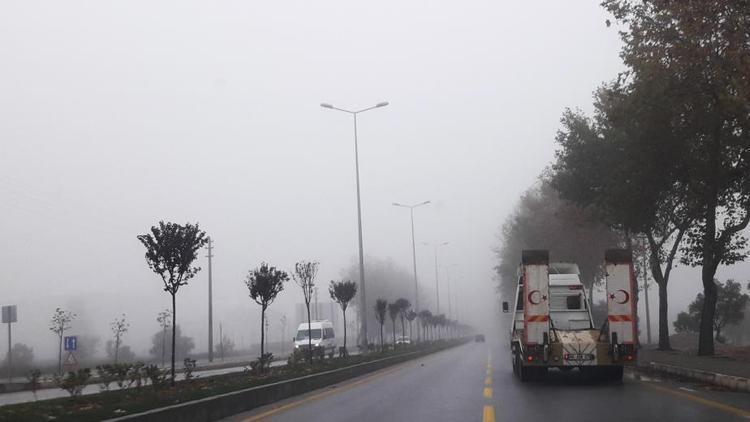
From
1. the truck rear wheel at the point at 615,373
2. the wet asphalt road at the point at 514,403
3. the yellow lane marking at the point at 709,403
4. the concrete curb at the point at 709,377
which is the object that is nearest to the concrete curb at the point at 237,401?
the wet asphalt road at the point at 514,403

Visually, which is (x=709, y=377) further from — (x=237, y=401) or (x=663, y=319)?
(x=663, y=319)

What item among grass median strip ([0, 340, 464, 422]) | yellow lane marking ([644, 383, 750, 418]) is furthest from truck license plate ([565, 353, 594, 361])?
grass median strip ([0, 340, 464, 422])

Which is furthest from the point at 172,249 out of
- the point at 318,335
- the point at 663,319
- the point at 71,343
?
the point at 318,335

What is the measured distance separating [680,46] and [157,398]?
15.0m

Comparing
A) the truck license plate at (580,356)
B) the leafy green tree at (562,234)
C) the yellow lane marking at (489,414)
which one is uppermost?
the leafy green tree at (562,234)

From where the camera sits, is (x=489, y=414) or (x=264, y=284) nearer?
(x=489, y=414)

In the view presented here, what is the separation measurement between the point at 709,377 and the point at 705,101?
966 cm

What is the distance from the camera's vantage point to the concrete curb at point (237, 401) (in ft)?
38.0

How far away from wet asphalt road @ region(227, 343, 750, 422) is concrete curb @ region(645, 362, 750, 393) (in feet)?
1.79

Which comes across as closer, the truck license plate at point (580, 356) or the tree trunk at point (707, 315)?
the truck license plate at point (580, 356)

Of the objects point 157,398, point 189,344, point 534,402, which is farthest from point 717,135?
point 189,344

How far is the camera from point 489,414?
41.6ft

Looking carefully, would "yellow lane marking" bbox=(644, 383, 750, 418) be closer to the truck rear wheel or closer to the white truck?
the white truck

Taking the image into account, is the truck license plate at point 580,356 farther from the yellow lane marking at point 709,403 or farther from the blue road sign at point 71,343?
the blue road sign at point 71,343
